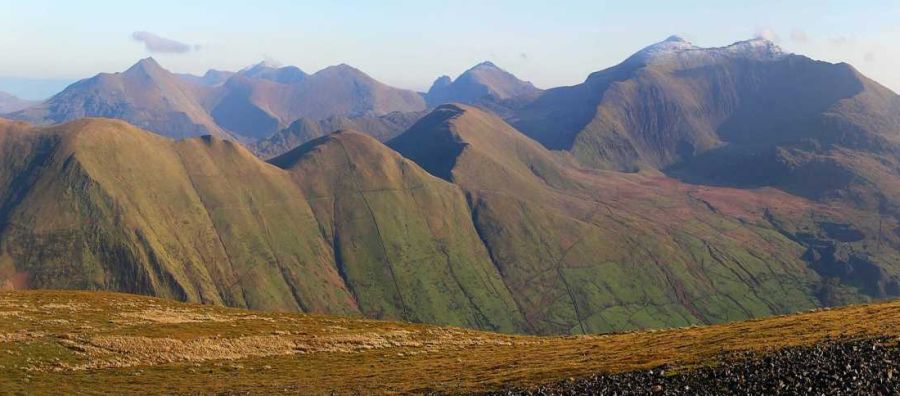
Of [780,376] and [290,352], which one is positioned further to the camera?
[290,352]

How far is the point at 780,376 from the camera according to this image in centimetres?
4450

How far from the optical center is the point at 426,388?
6147 centimetres

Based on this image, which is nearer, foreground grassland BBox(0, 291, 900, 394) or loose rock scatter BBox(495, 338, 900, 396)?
loose rock scatter BBox(495, 338, 900, 396)

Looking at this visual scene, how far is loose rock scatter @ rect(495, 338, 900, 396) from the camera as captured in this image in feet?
133

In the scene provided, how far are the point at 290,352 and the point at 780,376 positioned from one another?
2486 inches

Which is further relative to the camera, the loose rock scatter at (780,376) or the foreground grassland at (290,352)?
the foreground grassland at (290,352)

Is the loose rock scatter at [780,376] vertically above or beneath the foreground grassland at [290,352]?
above

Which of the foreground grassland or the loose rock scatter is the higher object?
the loose rock scatter

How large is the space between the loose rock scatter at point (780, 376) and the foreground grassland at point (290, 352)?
5530 millimetres

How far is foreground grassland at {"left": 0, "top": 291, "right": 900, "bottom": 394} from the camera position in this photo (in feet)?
211

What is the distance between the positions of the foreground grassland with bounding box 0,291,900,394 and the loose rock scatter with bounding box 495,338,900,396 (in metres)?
5.53

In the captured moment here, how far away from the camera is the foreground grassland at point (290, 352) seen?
211 ft

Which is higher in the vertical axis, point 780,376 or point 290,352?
point 780,376

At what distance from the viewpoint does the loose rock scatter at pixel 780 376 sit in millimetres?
40625
